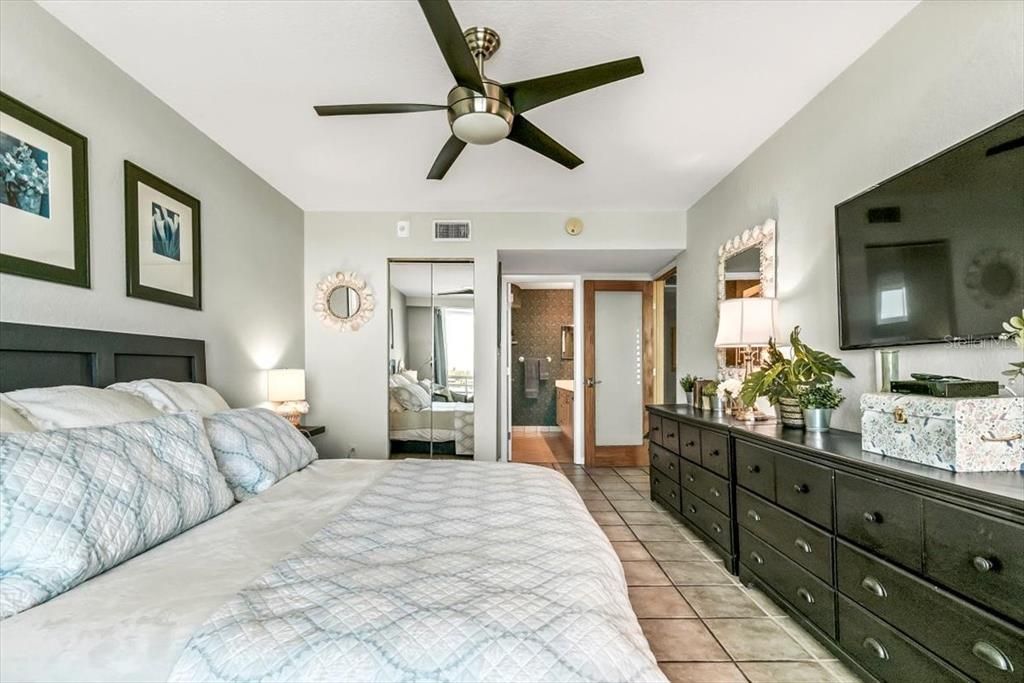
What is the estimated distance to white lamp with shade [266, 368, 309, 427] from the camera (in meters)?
3.40

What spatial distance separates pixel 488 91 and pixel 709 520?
2.61 meters

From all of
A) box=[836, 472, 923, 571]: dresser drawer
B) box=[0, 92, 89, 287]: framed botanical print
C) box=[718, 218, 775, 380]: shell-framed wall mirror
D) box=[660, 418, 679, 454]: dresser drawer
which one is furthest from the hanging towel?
box=[0, 92, 89, 287]: framed botanical print

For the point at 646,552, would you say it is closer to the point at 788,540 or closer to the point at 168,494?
the point at 788,540

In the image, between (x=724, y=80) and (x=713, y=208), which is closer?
(x=724, y=80)

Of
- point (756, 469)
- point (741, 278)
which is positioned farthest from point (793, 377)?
point (741, 278)

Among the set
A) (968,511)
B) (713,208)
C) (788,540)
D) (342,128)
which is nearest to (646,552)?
(788,540)

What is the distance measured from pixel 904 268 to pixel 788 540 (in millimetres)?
1220

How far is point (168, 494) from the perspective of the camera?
1379 mm

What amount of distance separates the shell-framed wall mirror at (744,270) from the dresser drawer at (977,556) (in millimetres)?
1821

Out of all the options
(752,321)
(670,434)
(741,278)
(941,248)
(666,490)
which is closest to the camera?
(941,248)

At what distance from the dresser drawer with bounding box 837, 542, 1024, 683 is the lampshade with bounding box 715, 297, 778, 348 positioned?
1.25 m

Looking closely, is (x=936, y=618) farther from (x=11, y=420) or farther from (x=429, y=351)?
(x=429, y=351)

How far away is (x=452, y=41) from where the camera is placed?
61.1 inches

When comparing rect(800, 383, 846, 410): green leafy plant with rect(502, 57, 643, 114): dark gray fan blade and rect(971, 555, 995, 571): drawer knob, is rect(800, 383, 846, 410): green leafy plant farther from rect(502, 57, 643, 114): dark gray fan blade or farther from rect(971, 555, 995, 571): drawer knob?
rect(502, 57, 643, 114): dark gray fan blade
